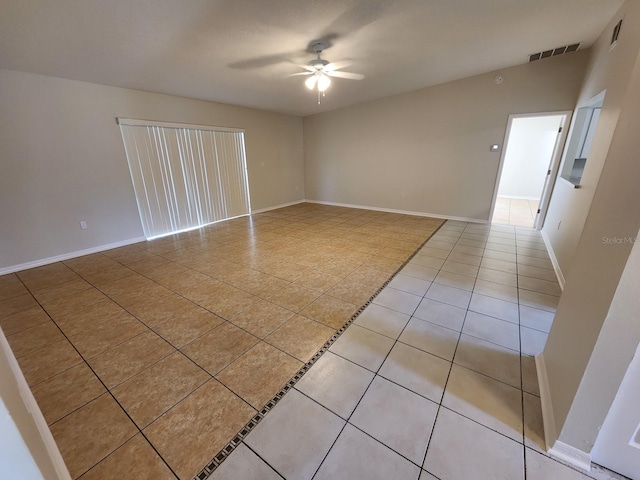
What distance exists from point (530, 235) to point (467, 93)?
2743 mm

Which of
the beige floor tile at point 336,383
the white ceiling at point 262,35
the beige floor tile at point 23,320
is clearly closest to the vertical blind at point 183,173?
the white ceiling at point 262,35

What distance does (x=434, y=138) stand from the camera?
17.2 ft

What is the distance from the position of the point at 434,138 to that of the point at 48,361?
6.16 meters

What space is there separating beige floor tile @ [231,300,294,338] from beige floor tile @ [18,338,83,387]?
1.13 meters

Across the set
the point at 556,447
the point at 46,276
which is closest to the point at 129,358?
the point at 46,276

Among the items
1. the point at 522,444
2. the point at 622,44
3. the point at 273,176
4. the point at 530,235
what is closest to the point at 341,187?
the point at 273,176

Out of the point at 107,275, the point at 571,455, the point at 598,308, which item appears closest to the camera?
the point at 598,308

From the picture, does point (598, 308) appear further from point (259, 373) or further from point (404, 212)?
point (404, 212)

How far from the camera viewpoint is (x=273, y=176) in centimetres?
666

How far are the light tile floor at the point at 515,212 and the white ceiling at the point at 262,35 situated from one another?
108 inches

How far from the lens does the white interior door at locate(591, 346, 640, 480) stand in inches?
40.6

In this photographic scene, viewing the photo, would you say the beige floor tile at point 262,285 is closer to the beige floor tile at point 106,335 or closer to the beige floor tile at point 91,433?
the beige floor tile at point 106,335

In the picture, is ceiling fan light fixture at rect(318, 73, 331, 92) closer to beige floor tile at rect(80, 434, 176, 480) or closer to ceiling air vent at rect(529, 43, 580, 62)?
ceiling air vent at rect(529, 43, 580, 62)

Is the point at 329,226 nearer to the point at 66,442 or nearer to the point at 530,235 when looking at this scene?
the point at 530,235
